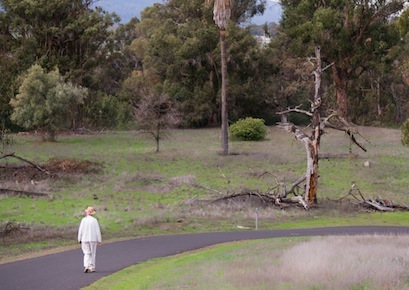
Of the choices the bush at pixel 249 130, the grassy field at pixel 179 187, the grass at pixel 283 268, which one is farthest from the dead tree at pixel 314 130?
the bush at pixel 249 130

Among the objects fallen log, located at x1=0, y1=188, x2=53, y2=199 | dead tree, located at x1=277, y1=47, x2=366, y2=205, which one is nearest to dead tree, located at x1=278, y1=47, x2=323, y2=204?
dead tree, located at x1=277, y1=47, x2=366, y2=205

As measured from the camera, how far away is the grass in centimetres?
1276

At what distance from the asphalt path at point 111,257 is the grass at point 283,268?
697mm

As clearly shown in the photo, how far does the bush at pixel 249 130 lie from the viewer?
202 ft

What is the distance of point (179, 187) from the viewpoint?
1406 inches

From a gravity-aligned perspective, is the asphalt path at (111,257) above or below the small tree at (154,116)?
below

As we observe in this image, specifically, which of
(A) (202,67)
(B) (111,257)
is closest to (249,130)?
(A) (202,67)

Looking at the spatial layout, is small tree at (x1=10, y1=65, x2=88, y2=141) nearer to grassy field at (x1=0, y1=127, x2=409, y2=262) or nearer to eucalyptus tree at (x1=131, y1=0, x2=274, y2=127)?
grassy field at (x1=0, y1=127, x2=409, y2=262)

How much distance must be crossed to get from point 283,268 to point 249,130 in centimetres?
4751

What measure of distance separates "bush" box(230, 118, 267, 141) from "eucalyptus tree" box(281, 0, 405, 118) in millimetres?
10234

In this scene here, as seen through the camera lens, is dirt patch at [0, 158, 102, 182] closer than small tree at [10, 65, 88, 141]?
Yes

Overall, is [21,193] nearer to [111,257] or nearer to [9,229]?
[9,229]

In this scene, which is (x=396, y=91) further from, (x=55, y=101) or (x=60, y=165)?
(x=60, y=165)

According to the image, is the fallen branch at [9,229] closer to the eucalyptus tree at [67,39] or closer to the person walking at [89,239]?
the person walking at [89,239]
